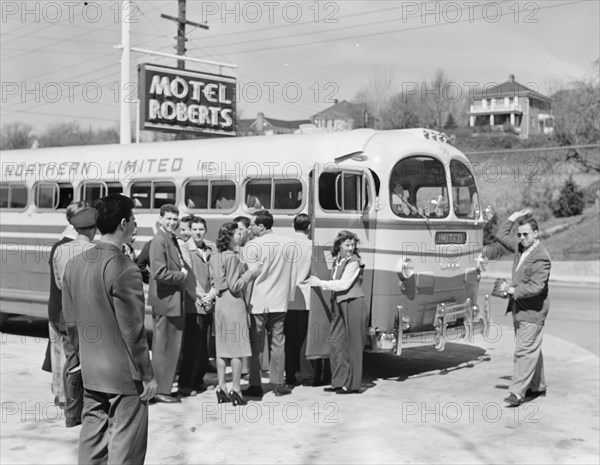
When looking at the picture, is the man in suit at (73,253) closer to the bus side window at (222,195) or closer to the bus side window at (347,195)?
the bus side window at (347,195)

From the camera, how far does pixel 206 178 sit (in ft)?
37.6

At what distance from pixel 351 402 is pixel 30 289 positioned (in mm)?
6553

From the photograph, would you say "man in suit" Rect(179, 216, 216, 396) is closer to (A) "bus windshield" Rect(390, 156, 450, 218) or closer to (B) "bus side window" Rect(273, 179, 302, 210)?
(B) "bus side window" Rect(273, 179, 302, 210)

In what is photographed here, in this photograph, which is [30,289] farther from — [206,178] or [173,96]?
[173,96]

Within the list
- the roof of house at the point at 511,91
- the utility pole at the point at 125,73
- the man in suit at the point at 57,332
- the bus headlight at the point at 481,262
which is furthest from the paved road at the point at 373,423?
the utility pole at the point at 125,73

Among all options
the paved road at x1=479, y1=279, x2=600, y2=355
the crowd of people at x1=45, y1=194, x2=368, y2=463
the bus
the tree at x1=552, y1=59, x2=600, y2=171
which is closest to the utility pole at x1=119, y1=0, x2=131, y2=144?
the bus

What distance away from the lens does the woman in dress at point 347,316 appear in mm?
9211

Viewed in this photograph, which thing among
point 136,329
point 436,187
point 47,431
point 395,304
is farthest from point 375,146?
point 136,329

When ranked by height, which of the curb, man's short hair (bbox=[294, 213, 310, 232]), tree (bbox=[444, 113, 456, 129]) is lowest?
the curb

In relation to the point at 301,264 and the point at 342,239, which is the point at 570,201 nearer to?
the point at 342,239

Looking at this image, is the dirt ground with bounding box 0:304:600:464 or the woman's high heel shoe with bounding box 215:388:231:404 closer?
the dirt ground with bounding box 0:304:600:464

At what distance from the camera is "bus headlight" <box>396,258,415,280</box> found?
389 inches

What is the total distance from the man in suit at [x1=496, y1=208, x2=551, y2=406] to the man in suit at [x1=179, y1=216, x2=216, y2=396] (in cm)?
326

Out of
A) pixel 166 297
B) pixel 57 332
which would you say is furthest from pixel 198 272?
pixel 57 332
